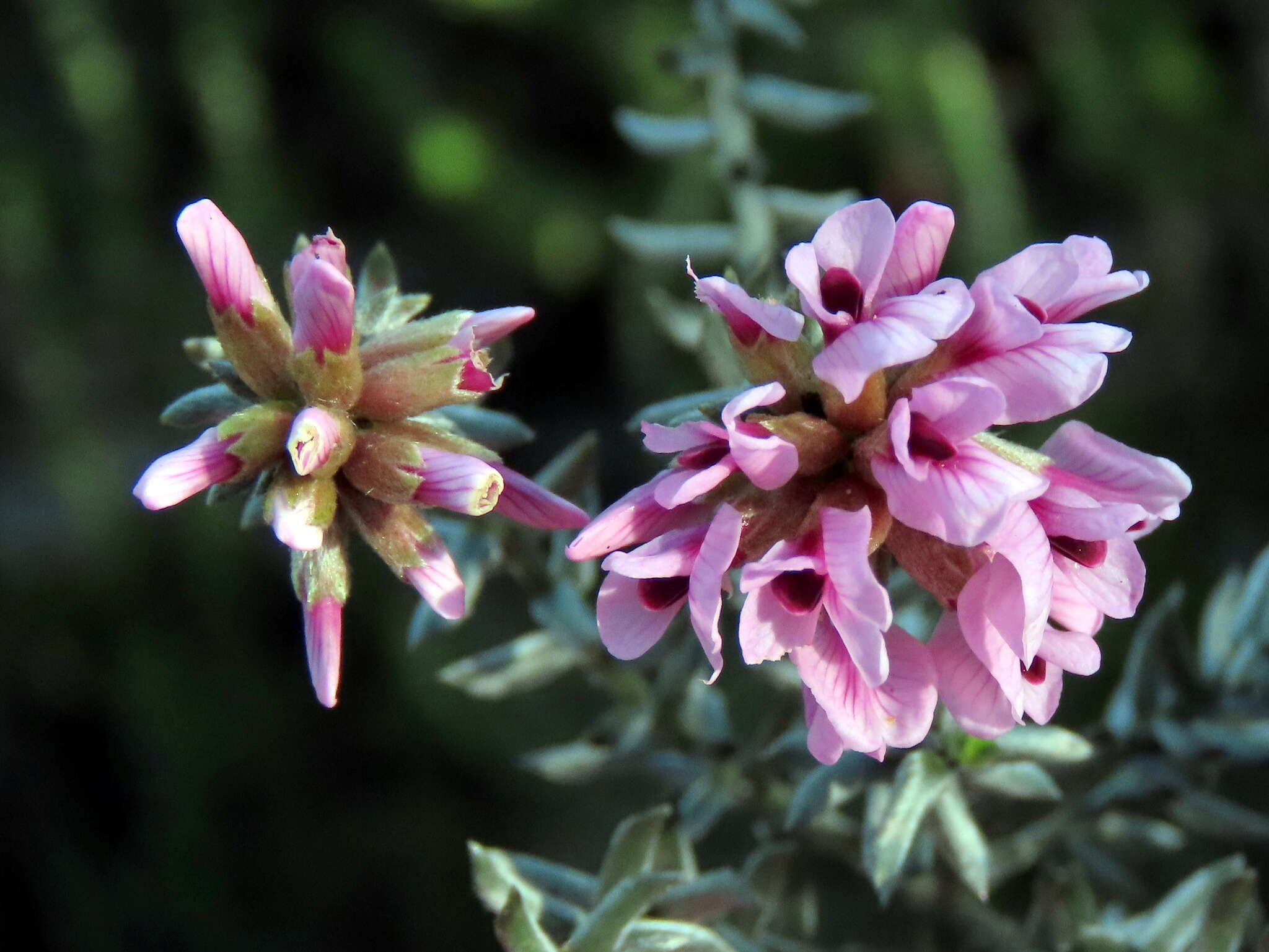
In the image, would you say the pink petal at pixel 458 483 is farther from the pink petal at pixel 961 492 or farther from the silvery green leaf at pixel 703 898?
the silvery green leaf at pixel 703 898

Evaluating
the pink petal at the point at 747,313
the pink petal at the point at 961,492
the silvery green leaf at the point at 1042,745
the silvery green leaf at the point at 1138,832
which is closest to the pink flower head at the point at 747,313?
the pink petal at the point at 747,313

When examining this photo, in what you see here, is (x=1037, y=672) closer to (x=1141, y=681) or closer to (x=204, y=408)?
(x=1141, y=681)

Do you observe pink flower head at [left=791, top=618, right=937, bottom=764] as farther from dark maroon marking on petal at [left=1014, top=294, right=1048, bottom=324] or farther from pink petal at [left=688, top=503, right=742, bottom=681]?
dark maroon marking on petal at [left=1014, top=294, right=1048, bottom=324]

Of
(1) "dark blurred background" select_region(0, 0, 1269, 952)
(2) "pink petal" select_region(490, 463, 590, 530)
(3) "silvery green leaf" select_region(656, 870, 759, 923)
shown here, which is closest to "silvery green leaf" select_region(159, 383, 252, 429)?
(2) "pink petal" select_region(490, 463, 590, 530)

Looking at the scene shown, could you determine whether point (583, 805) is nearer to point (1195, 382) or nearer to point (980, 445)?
point (1195, 382)

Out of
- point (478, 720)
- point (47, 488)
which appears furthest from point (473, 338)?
point (47, 488)

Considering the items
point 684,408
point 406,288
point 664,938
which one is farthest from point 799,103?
point 406,288

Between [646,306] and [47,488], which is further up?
[646,306]
